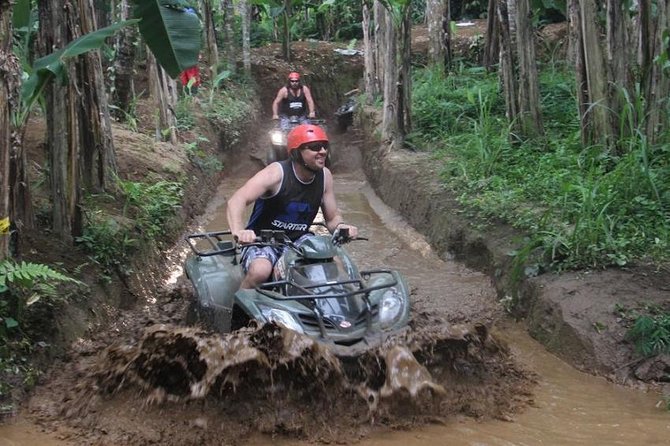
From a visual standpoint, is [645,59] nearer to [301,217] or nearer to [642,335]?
[642,335]

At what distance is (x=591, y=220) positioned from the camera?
6.22 m

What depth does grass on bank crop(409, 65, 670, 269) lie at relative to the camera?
6148 mm

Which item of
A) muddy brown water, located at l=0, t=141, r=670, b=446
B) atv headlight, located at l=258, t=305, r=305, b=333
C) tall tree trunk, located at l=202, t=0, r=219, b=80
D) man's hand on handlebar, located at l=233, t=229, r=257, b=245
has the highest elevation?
tall tree trunk, located at l=202, t=0, r=219, b=80

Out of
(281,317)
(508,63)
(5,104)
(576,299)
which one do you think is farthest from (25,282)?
(508,63)

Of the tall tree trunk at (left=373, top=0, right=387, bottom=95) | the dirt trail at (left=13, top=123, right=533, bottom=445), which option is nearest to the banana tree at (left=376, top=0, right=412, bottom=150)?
the tall tree trunk at (left=373, top=0, right=387, bottom=95)

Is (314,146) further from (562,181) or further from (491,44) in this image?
(491,44)

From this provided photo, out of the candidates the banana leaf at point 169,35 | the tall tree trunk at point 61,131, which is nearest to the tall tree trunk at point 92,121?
the tall tree trunk at point 61,131

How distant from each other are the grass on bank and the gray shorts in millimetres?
2248

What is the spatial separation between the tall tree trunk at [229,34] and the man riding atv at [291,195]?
11626 mm

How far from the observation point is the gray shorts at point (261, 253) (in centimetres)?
525

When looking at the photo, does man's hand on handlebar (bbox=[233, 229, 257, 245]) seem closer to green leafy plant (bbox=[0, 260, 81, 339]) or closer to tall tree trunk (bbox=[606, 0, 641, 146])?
green leafy plant (bbox=[0, 260, 81, 339])

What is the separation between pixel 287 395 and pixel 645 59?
5.21 meters

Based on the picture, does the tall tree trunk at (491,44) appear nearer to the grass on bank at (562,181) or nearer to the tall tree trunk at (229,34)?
the grass on bank at (562,181)

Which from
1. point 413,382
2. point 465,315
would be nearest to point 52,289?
point 413,382
